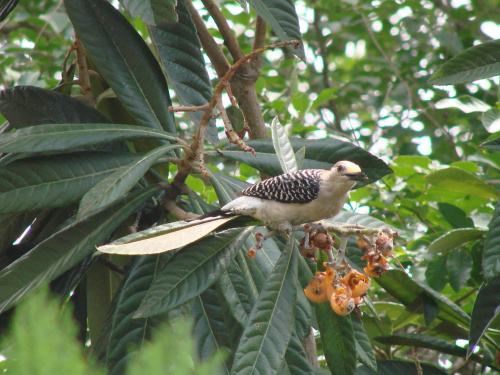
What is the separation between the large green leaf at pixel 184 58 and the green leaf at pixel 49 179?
399mm

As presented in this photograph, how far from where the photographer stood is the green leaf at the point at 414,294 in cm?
215

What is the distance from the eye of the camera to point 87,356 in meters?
1.83

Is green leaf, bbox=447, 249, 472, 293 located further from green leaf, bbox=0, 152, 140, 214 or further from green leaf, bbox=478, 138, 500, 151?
green leaf, bbox=0, 152, 140, 214

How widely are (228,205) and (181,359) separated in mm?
1316

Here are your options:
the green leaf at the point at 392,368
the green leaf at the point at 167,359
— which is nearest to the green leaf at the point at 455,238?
the green leaf at the point at 392,368

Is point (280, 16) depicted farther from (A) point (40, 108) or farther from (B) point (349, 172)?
(A) point (40, 108)

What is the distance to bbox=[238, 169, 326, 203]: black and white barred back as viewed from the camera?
1.86 m

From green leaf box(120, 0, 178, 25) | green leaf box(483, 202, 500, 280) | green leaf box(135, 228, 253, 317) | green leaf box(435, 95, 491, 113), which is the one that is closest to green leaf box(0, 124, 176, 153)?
green leaf box(120, 0, 178, 25)

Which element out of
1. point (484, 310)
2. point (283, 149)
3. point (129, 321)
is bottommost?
point (484, 310)

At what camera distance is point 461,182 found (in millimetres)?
2684

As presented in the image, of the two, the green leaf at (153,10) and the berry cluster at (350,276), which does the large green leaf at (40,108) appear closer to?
the green leaf at (153,10)

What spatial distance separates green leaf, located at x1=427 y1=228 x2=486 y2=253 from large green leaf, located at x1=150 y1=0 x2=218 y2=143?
1065 millimetres

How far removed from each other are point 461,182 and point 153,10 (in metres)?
1.60

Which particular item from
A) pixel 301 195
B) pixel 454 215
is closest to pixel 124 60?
pixel 301 195
